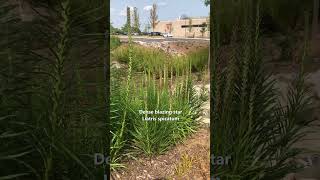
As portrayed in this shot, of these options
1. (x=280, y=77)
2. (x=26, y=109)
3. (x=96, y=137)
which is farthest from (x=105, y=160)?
(x=280, y=77)

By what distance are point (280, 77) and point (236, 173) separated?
31.1 inches

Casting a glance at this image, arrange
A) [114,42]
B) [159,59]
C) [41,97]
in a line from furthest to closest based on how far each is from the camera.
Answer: [159,59] → [114,42] → [41,97]

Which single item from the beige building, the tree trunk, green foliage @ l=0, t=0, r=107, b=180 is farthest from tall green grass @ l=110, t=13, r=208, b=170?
the tree trunk

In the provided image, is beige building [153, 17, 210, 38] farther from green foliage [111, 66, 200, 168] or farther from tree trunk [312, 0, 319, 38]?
tree trunk [312, 0, 319, 38]

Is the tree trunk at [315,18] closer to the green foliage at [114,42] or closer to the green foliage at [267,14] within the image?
the green foliage at [267,14]

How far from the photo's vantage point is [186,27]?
2682mm

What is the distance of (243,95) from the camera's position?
2.61 metres

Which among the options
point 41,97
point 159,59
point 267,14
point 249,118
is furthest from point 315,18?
point 41,97

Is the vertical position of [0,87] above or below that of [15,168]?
above

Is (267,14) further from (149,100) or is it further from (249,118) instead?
(149,100)

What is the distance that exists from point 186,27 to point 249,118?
25.0 inches

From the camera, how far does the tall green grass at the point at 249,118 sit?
259cm

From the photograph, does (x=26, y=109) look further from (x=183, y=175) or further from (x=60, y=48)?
(x=183, y=175)

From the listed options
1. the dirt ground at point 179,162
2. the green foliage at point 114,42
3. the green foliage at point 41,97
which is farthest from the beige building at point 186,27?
the green foliage at point 41,97
